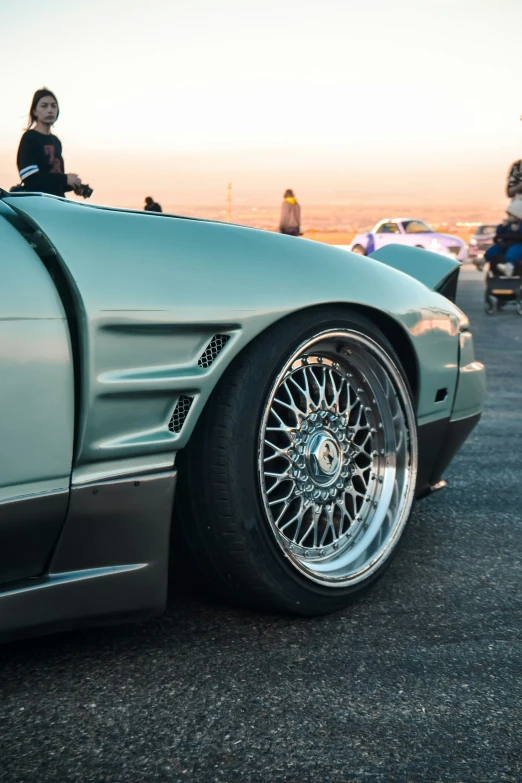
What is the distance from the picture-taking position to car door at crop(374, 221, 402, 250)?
25.8 meters

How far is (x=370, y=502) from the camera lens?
104 inches

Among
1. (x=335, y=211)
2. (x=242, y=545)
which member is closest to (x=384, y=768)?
(x=242, y=545)

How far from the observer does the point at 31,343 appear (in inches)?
70.9

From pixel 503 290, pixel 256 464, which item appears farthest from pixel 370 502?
pixel 503 290

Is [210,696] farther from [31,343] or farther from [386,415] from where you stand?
[386,415]

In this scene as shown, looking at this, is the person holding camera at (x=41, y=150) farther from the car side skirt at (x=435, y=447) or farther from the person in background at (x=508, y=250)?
the person in background at (x=508, y=250)

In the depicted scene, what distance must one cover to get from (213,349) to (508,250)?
1083cm

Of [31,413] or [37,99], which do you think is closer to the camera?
[31,413]

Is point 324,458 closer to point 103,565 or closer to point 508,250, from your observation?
point 103,565

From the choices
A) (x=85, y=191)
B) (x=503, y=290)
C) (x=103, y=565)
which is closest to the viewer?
(x=103, y=565)

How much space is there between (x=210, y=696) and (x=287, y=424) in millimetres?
789

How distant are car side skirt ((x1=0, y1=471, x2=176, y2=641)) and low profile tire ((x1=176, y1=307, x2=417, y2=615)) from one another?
0.13 m

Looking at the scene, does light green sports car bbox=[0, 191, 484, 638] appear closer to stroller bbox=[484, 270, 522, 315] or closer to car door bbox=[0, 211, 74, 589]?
car door bbox=[0, 211, 74, 589]

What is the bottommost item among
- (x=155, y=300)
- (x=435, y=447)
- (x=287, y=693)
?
(x=287, y=693)
